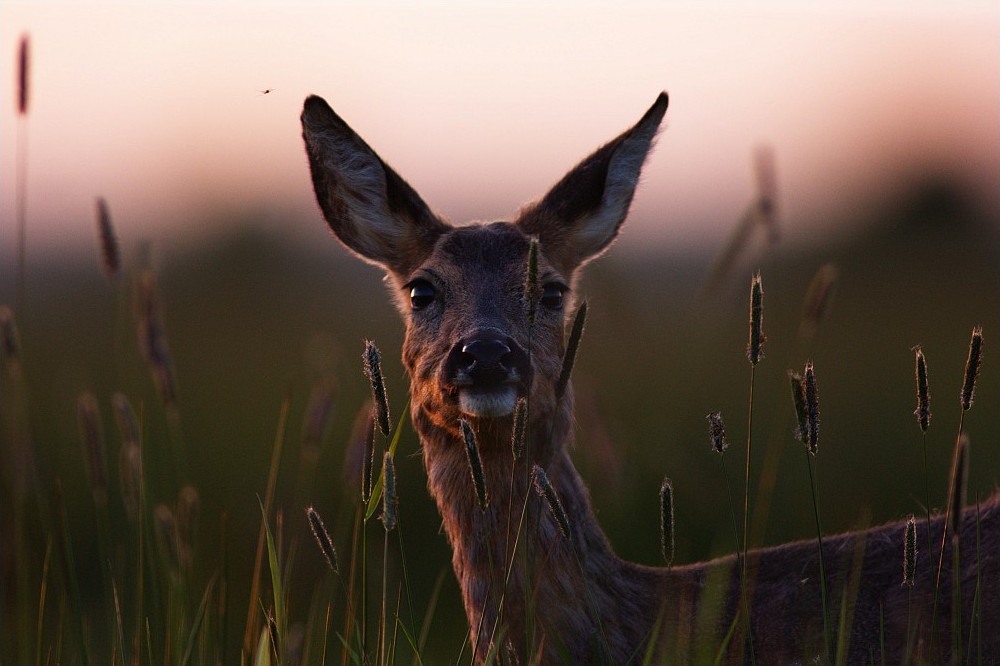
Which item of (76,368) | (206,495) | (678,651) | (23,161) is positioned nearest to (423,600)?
(206,495)

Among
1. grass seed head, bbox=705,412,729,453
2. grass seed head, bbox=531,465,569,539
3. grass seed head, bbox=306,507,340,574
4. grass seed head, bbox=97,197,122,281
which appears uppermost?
grass seed head, bbox=97,197,122,281

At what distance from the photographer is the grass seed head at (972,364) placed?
3.42 m

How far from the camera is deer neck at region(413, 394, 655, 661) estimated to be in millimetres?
4809

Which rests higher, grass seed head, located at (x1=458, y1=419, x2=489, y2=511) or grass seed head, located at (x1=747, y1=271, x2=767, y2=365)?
grass seed head, located at (x1=747, y1=271, x2=767, y2=365)

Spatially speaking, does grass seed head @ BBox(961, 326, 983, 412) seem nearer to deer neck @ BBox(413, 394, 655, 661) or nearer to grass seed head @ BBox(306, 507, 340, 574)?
deer neck @ BBox(413, 394, 655, 661)

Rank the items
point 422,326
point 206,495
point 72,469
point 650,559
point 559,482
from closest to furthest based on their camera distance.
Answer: point 559,482, point 422,326, point 650,559, point 206,495, point 72,469

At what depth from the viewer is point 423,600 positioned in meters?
9.07

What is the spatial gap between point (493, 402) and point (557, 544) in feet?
2.15

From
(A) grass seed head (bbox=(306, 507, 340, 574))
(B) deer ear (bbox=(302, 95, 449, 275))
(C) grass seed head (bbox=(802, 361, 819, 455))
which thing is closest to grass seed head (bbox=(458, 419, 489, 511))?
(A) grass seed head (bbox=(306, 507, 340, 574))

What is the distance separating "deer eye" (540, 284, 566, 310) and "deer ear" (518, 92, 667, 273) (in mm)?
408

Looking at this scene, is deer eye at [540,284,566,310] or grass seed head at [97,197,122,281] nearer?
grass seed head at [97,197,122,281]

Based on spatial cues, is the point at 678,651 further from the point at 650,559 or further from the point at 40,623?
Result: the point at 650,559

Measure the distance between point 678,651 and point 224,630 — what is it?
1.67 metres

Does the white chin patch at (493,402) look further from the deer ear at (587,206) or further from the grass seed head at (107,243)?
the deer ear at (587,206)
